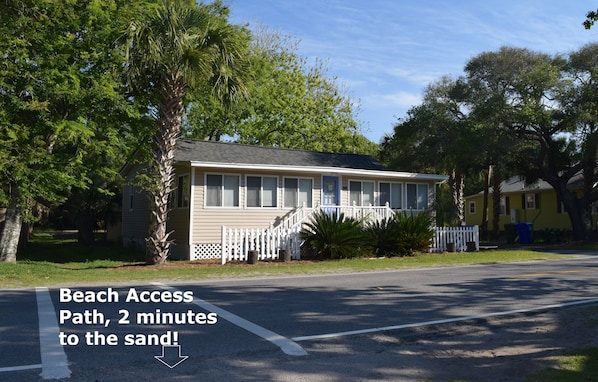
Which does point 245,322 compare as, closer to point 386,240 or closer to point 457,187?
point 386,240

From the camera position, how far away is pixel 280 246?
64.1 feet

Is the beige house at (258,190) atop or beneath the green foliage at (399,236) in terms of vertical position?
atop

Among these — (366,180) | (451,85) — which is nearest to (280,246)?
(366,180)

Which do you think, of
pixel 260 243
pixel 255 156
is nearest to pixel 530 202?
pixel 255 156

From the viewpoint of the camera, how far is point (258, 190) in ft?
70.6

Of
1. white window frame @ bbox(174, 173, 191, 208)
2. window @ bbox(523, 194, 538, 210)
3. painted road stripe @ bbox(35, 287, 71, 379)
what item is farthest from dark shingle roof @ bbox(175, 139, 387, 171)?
window @ bbox(523, 194, 538, 210)

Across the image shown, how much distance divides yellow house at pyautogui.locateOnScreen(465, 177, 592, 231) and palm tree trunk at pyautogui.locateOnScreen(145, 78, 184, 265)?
25.3 m

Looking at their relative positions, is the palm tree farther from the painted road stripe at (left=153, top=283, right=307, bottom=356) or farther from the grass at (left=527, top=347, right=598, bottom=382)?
the grass at (left=527, top=347, right=598, bottom=382)

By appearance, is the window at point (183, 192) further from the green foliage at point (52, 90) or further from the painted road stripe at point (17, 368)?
the painted road stripe at point (17, 368)

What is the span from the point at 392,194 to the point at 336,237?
6.67 meters

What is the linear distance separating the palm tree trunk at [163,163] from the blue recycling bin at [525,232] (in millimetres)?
23340

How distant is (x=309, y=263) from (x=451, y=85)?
1895cm

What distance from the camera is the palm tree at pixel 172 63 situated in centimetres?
1611

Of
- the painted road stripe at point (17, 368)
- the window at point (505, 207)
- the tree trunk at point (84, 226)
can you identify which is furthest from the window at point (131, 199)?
the window at point (505, 207)
